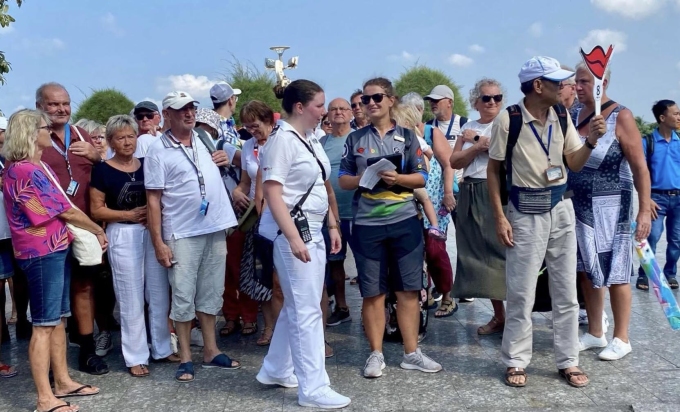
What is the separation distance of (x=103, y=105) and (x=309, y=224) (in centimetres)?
2278

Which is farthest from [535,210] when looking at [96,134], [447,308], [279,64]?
[279,64]

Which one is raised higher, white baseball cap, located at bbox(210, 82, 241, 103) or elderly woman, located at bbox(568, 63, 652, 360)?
white baseball cap, located at bbox(210, 82, 241, 103)

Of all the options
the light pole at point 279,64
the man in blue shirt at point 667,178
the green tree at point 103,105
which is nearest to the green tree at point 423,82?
the light pole at point 279,64

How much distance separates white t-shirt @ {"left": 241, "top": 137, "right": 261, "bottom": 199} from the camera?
5.50m

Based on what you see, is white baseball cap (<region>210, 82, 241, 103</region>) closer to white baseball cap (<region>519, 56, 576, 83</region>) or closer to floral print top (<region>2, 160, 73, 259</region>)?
floral print top (<region>2, 160, 73, 259</region>)

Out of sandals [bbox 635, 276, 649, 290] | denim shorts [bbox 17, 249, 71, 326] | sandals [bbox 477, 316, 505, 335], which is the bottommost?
sandals [bbox 477, 316, 505, 335]

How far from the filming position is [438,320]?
6129 mm

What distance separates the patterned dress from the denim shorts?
11.7ft

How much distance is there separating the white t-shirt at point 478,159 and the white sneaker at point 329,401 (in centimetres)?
232

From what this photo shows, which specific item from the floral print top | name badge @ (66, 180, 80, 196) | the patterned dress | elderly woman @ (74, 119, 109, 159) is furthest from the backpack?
elderly woman @ (74, 119, 109, 159)

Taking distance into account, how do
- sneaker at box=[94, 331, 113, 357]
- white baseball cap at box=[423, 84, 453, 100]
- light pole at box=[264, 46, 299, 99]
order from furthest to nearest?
light pole at box=[264, 46, 299, 99]
white baseball cap at box=[423, 84, 453, 100]
sneaker at box=[94, 331, 113, 357]

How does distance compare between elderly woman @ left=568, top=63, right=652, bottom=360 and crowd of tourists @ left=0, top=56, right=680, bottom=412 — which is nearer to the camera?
crowd of tourists @ left=0, top=56, right=680, bottom=412

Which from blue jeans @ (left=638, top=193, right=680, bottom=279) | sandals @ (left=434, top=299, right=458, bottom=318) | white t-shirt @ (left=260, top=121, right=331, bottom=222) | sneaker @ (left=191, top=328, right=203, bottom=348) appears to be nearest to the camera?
white t-shirt @ (left=260, top=121, right=331, bottom=222)

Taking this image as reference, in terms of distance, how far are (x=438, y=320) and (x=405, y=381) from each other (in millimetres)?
1688
